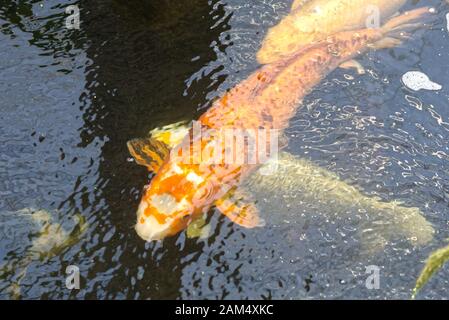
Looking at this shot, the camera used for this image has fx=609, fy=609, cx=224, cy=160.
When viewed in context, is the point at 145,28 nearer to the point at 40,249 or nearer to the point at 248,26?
the point at 248,26

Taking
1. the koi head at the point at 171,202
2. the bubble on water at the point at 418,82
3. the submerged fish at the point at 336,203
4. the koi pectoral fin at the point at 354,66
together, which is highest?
the koi pectoral fin at the point at 354,66

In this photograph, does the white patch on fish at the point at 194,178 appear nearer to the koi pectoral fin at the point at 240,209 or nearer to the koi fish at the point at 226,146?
the koi fish at the point at 226,146

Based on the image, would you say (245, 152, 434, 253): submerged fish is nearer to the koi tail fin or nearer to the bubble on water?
the bubble on water

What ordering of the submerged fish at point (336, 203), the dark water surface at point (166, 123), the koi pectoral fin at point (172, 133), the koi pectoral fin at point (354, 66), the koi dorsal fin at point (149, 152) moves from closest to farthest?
the dark water surface at point (166, 123)
the submerged fish at point (336, 203)
the koi dorsal fin at point (149, 152)
the koi pectoral fin at point (172, 133)
the koi pectoral fin at point (354, 66)

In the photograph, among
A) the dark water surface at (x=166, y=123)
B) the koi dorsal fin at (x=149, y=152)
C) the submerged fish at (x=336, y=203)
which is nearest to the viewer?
the dark water surface at (x=166, y=123)

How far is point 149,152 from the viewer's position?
12.9 feet

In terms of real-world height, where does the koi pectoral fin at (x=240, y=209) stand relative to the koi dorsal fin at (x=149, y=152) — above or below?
→ below

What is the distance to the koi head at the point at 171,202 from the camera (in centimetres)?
354

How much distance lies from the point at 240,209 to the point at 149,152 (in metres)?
0.73

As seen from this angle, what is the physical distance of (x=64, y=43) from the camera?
4.72 m

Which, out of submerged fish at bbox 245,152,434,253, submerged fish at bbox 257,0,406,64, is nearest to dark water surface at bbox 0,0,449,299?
submerged fish at bbox 245,152,434,253

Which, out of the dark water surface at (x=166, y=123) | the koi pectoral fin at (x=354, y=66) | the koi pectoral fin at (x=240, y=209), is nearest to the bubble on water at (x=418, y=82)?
the dark water surface at (x=166, y=123)

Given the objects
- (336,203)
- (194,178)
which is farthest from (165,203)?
(336,203)

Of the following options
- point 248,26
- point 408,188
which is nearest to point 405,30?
point 248,26
